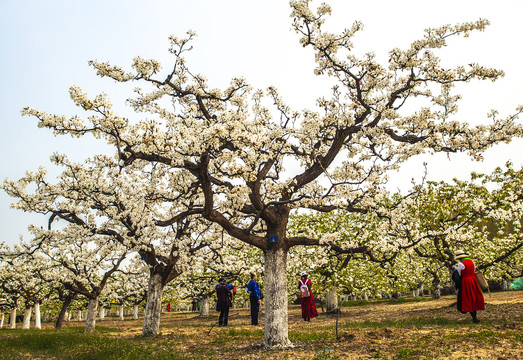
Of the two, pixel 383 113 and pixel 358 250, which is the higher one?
pixel 383 113

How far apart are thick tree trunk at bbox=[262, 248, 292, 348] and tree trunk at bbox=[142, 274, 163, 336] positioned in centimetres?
777

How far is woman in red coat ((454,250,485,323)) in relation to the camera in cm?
1263

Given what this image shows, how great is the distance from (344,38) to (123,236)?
1273 centimetres

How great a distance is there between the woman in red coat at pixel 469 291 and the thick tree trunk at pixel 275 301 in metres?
6.53

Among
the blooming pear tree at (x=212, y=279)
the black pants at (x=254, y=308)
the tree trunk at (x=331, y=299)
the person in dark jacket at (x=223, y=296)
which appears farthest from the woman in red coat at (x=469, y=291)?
the tree trunk at (x=331, y=299)

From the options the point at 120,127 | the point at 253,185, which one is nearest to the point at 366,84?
the point at 253,185

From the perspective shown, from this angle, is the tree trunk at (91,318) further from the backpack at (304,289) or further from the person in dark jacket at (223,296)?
the backpack at (304,289)

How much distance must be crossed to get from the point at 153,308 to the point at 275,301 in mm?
8631

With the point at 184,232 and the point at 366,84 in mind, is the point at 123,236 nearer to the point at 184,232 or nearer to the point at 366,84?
the point at 184,232

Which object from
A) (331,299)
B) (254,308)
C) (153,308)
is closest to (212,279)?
(331,299)

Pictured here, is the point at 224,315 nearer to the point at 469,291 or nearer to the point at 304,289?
the point at 304,289

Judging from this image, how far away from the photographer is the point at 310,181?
13.5m

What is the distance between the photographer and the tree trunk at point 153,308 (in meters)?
17.3

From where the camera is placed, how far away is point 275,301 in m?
11.7
